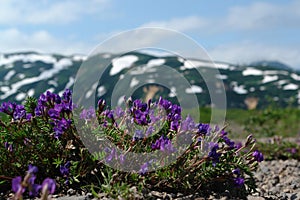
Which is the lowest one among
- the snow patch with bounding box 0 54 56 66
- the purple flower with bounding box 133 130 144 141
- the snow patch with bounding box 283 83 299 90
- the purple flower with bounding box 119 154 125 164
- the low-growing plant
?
the snow patch with bounding box 283 83 299 90

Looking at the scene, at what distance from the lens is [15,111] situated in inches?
136

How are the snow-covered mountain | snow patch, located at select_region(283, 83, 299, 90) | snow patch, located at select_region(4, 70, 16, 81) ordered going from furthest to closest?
snow patch, located at select_region(4, 70, 16, 81) → snow patch, located at select_region(283, 83, 299, 90) → the snow-covered mountain

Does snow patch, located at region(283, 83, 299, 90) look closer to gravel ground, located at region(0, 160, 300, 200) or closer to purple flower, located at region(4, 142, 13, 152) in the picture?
gravel ground, located at region(0, 160, 300, 200)

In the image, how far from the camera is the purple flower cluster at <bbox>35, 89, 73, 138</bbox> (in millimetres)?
3230

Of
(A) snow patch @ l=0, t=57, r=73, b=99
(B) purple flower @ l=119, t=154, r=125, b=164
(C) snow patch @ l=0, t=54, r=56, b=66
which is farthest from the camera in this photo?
(C) snow patch @ l=0, t=54, r=56, b=66

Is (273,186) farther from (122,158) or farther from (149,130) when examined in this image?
(122,158)

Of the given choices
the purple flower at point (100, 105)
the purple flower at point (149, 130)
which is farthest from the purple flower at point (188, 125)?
the purple flower at point (100, 105)

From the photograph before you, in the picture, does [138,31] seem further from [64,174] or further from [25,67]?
[25,67]

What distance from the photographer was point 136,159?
10.9ft

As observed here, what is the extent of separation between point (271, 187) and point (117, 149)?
2445mm

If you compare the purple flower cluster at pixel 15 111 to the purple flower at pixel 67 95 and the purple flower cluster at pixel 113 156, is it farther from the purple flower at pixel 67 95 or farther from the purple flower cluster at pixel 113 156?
the purple flower cluster at pixel 113 156

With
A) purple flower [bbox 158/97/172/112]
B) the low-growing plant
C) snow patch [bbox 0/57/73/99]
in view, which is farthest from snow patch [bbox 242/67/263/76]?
purple flower [bbox 158/97/172/112]

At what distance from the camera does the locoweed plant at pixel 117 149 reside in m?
3.23

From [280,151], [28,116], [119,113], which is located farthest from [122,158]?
[280,151]
